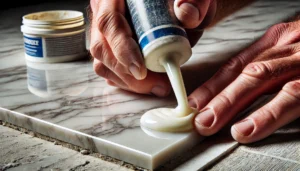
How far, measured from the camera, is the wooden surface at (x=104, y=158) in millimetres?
717

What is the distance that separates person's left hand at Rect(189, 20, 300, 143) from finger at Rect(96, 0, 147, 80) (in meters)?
0.13

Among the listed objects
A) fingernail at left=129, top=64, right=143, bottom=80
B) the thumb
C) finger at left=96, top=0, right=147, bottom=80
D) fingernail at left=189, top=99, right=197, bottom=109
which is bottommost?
fingernail at left=189, top=99, right=197, bottom=109

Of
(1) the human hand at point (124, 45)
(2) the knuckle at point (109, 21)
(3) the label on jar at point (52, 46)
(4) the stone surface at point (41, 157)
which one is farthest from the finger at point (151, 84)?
(3) the label on jar at point (52, 46)

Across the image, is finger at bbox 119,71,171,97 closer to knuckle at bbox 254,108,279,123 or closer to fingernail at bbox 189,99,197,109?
fingernail at bbox 189,99,197,109

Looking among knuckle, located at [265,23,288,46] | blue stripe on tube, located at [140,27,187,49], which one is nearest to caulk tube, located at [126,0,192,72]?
blue stripe on tube, located at [140,27,187,49]

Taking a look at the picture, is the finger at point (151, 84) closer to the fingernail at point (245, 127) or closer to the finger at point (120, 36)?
the finger at point (120, 36)

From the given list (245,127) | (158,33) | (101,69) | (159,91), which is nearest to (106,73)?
(101,69)

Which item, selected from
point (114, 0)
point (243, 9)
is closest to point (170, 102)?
point (114, 0)

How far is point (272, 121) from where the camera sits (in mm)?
775

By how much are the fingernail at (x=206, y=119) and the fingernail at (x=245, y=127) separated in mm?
42

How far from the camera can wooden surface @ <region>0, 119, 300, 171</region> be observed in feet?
2.35

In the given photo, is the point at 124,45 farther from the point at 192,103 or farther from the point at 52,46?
the point at 52,46

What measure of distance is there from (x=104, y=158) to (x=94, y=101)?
21 centimetres

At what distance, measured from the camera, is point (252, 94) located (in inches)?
32.5
